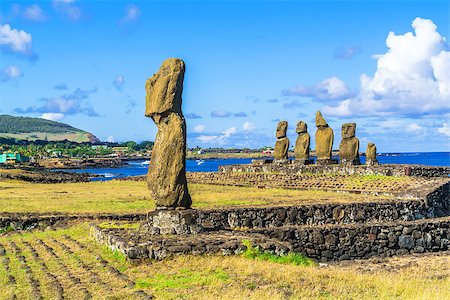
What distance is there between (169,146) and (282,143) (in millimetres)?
31466

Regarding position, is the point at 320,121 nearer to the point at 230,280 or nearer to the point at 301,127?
the point at 301,127

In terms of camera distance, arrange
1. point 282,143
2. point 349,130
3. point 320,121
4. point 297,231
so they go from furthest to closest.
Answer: point 282,143 → point 320,121 → point 349,130 → point 297,231

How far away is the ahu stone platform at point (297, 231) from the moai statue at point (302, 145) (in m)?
16.1

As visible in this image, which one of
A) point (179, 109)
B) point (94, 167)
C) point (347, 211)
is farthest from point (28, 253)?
point (94, 167)

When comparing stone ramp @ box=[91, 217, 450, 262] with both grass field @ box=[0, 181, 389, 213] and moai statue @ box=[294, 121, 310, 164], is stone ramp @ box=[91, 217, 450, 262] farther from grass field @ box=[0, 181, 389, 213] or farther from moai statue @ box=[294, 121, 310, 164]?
moai statue @ box=[294, 121, 310, 164]

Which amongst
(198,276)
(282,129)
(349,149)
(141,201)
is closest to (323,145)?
(349,149)

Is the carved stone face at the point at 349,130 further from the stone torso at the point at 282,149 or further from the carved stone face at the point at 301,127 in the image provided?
the stone torso at the point at 282,149

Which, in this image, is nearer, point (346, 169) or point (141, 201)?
point (141, 201)

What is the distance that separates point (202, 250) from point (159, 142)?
3860 millimetres

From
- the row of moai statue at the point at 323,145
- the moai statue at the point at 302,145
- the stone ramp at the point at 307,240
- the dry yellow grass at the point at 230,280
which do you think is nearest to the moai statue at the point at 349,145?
the row of moai statue at the point at 323,145

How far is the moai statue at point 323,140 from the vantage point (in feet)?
146

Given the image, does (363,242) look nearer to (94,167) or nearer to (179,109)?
(179,109)

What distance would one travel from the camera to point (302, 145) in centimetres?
4612

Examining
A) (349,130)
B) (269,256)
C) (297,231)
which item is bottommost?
(269,256)
